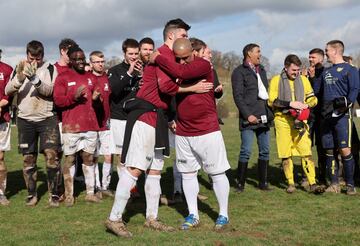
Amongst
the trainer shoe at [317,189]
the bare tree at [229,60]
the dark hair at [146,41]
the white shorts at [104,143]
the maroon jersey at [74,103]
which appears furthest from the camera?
the bare tree at [229,60]

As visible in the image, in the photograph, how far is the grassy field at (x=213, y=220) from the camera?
18.3 feet

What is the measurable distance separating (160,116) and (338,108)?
12.2ft

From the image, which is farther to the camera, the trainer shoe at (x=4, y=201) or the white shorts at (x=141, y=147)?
the trainer shoe at (x=4, y=201)

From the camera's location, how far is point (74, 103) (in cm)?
751

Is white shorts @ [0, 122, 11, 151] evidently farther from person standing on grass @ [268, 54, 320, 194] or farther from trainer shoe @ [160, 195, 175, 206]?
person standing on grass @ [268, 54, 320, 194]

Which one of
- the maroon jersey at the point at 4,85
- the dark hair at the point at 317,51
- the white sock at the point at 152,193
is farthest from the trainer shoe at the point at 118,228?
the dark hair at the point at 317,51

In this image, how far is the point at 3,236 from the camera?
593cm

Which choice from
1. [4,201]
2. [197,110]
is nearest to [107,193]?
[4,201]

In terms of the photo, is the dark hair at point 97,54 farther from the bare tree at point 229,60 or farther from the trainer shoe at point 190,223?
the bare tree at point 229,60

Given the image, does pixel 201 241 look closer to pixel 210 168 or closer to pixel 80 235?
pixel 210 168

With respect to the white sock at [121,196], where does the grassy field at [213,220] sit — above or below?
below

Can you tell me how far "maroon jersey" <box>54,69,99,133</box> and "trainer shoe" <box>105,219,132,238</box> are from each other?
7.42 feet

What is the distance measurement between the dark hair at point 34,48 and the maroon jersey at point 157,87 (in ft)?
8.18

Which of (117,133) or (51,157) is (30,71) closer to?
(51,157)
